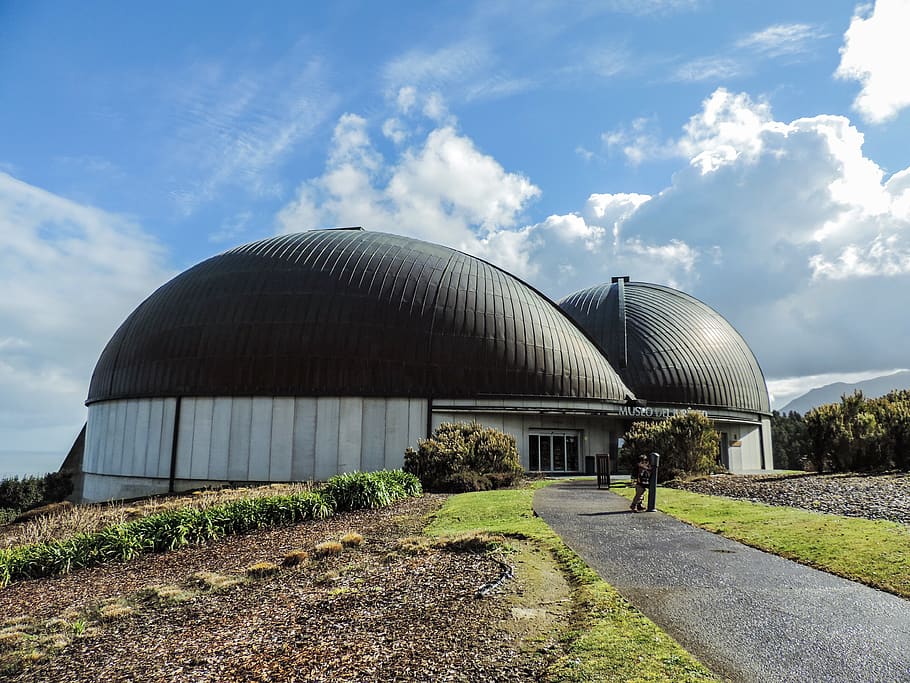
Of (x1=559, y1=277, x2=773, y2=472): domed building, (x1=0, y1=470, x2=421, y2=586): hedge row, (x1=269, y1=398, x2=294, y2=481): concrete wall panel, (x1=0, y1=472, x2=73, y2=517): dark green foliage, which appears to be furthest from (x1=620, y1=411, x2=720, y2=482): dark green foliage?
(x1=0, y1=472, x2=73, y2=517): dark green foliage

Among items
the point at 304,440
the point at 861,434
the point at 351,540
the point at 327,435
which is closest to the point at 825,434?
the point at 861,434

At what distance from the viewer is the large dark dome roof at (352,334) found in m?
30.4

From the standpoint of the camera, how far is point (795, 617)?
23.5ft

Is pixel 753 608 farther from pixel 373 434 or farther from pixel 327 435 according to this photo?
pixel 327 435

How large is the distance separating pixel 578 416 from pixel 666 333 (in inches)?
502

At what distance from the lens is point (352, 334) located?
3080 centimetres

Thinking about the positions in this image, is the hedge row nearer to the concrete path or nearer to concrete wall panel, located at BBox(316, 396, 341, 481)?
the concrete path

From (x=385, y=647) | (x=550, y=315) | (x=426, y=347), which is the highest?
(x=550, y=315)

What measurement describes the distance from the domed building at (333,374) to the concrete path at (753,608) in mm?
18762

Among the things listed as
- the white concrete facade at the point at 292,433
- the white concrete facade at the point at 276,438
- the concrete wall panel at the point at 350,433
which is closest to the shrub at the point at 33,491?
the white concrete facade at the point at 292,433

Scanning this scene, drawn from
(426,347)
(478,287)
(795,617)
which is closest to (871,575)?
(795,617)

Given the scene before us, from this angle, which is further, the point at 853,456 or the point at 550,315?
the point at 550,315

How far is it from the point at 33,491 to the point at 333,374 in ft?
78.7

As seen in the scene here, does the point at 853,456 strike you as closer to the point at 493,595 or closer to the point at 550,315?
the point at 550,315
